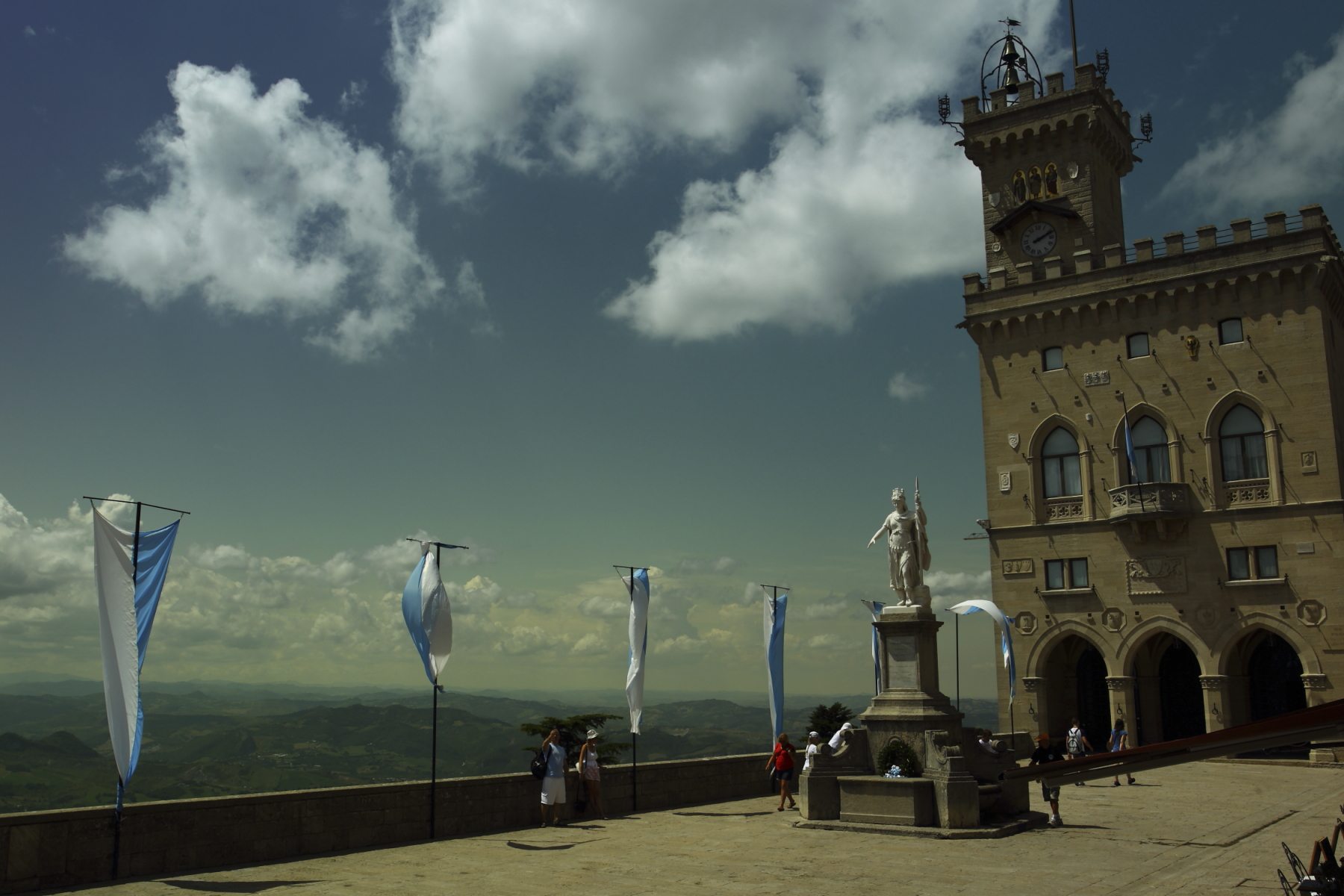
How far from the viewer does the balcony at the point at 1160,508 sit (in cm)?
3688

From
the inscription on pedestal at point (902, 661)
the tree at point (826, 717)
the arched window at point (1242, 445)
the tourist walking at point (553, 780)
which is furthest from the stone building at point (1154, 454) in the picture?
the tourist walking at point (553, 780)

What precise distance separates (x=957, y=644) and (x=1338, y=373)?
17.8 m

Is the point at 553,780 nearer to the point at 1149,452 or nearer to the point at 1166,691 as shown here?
the point at 1149,452

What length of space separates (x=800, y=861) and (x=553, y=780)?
553 cm

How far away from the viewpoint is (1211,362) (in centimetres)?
3738

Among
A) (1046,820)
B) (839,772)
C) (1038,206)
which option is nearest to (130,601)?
(839,772)

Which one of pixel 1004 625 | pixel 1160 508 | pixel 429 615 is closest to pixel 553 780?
pixel 429 615

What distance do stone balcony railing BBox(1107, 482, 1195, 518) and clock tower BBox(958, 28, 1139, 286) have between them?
31.4 feet

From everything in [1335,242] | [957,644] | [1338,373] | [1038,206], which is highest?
[1038,206]

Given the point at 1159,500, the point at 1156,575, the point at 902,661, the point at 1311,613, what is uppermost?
the point at 1159,500

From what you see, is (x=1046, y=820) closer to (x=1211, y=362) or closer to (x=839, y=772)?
(x=839, y=772)

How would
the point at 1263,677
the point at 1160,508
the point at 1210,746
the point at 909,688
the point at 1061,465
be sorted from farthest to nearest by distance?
the point at 1061,465 → the point at 1263,677 → the point at 1160,508 → the point at 909,688 → the point at 1210,746

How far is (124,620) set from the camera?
13.5m

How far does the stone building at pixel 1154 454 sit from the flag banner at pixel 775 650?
18.2 m
